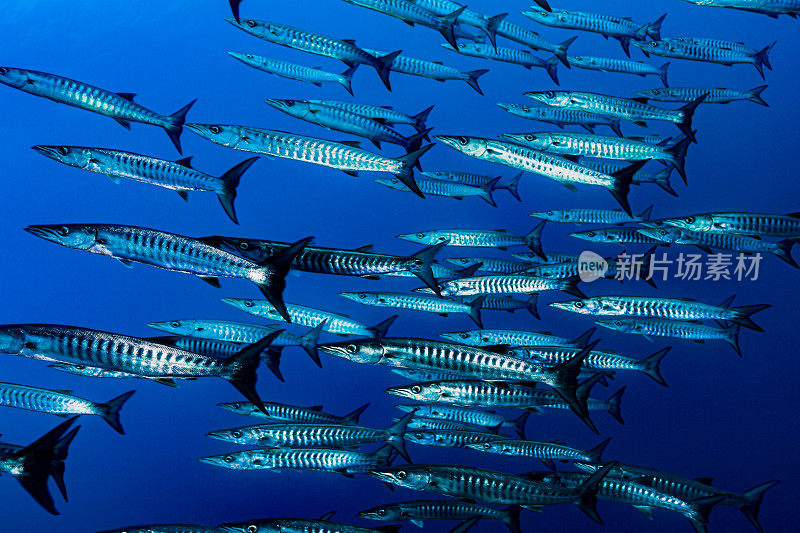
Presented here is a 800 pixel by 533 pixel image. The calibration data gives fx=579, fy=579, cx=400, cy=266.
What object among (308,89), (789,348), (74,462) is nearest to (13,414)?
(74,462)

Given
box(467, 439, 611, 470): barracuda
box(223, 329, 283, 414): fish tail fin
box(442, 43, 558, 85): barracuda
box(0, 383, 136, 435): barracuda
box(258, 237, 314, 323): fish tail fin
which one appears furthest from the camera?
box(442, 43, 558, 85): barracuda

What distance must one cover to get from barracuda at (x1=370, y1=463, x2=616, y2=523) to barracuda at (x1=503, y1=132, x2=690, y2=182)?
108 inches

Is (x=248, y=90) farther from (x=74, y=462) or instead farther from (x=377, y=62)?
(x=377, y=62)

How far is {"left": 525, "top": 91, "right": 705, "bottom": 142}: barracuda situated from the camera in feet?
17.8

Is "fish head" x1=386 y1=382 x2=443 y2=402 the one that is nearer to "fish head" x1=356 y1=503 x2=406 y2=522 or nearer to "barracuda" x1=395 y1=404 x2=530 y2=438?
"fish head" x1=356 y1=503 x2=406 y2=522

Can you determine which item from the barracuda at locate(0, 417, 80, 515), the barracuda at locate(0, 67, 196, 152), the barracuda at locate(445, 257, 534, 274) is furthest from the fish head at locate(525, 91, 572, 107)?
the barracuda at locate(0, 417, 80, 515)

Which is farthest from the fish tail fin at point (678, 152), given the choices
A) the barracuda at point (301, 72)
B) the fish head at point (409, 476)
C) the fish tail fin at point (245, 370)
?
the fish tail fin at point (245, 370)

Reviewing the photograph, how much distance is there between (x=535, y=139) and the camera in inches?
214

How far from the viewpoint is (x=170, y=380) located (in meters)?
3.90

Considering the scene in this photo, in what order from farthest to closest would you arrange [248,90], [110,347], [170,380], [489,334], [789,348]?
[248,90] → [789,348] → [489,334] → [170,380] → [110,347]

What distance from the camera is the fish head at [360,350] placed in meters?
4.24

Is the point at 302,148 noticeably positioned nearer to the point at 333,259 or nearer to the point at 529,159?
the point at 333,259

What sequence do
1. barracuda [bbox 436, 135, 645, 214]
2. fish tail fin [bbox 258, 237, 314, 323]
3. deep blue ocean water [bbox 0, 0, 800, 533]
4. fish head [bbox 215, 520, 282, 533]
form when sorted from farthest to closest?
deep blue ocean water [bbox 0, 0, 800, 533] < barracuda [bbox 436, 135, 645, 214] < fish head [bbox 215, 520, 282, 533] < fish tail fin [bbox 258, 237, 314, 323]

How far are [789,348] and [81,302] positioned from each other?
1563 inches
